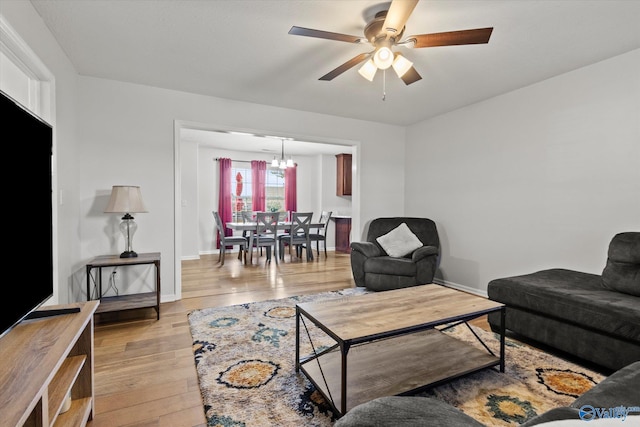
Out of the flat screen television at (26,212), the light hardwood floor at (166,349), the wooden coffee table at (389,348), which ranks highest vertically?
the flat screen television at (26,212)

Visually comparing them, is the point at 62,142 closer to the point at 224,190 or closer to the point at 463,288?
the point at 224,190

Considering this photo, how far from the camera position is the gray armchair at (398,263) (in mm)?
3523

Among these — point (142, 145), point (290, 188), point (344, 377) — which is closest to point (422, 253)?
point (344, 377)

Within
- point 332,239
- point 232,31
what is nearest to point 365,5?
point 232,31

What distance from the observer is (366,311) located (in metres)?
1.85

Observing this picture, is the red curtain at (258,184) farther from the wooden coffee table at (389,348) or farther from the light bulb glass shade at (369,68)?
the wooden coffee table at (389,348)

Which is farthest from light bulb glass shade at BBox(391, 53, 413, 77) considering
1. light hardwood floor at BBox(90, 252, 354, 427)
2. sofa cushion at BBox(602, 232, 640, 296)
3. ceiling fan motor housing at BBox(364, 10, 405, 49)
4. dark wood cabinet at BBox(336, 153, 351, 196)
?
dark wood cabinet at BBox(336, 153, 351, 196)

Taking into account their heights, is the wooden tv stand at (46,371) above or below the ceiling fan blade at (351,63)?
below

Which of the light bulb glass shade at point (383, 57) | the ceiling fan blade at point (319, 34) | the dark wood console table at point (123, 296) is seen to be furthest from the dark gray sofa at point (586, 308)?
the dark wood console table at point (123, 296)

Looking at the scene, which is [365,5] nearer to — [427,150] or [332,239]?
[427,150]

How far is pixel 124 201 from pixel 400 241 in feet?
10.6

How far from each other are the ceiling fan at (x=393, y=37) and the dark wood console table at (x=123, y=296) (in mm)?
2499

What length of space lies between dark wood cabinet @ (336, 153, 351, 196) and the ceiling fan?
4.86m

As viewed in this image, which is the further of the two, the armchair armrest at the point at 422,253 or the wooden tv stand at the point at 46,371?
the armchair armrest at the point at 422,253
